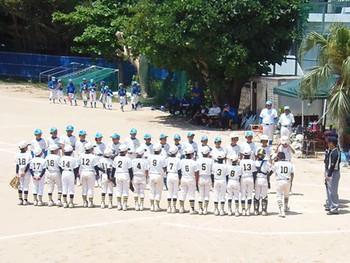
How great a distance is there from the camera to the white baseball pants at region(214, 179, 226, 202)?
57.6 feet

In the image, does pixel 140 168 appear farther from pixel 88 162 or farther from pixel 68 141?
pixel 68 141

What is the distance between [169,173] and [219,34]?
1432 cm

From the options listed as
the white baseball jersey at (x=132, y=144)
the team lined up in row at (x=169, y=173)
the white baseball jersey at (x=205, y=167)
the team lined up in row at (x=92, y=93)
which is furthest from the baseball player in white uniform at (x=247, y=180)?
the team lined up in row at (x=92, y=93)

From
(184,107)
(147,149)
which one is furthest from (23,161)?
(184,107)

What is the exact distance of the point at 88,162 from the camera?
18391 mm

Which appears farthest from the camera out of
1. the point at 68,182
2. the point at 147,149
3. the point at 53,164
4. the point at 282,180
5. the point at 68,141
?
the point at 68,141

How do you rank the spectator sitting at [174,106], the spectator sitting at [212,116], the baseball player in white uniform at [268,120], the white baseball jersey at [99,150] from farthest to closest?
the spectator sitting at [174,106] < the spectator sitting at [212,116] < the baseball player in white uniform at [268,120] < the white baseball jersey at [99,150]

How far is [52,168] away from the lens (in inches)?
734

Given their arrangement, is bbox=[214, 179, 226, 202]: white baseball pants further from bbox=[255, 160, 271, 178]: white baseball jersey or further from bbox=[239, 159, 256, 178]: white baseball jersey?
bbox=[255, 160, 271, 178]: white baseball jersey

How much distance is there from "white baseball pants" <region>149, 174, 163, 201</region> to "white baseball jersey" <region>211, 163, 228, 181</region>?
142 centimetres

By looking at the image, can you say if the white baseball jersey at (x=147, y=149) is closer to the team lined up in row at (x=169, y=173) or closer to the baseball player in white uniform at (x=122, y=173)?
the team lined up in row at (x=169, y=173)

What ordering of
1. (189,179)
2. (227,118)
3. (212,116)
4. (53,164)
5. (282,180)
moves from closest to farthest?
(282,180), (189,179), (53,164), (227,118), (212,116)

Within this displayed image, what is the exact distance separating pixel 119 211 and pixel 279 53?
54.2 ft

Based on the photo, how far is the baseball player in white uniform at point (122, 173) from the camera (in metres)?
18.1
